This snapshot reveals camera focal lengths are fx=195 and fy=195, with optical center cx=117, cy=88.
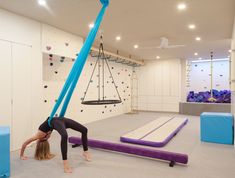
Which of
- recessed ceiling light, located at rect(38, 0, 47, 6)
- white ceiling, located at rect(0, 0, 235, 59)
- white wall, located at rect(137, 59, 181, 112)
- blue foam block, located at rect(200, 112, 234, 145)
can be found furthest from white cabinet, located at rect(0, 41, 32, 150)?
white wall, located at rect(137, 59, 181, 112)

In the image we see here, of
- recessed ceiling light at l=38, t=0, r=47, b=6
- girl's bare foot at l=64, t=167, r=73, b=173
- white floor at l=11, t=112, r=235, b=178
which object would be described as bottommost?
white floor at l=11, t=112, r=235, b=178

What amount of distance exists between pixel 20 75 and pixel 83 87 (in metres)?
2.69

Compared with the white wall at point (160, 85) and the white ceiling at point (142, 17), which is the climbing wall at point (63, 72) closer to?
the white ceiling at point (142, 17)

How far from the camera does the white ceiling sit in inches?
149

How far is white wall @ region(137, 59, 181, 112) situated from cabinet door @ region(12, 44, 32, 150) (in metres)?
7.34

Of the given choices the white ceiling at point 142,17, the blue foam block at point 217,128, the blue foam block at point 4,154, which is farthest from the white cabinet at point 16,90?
the blue foam block at point 217,128

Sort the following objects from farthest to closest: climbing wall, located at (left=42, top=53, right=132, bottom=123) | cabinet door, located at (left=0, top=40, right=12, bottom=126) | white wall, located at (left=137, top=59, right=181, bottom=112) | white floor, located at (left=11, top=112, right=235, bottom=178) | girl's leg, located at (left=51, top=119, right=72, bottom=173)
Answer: white wall, located at (left=137, top=59, right=181, bottom=112) → climbing wall, located at (left=42, top=53, right=132, bottom=123) → cabinet door, located at (left=0, top=40, right=12, bottom=126) → girl's leg, located at (left=51, top=119, right=72, bottom=173) → white floor, located at (left=11, top=112, right=235, bottom=178)

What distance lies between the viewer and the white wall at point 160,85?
10.2 metres

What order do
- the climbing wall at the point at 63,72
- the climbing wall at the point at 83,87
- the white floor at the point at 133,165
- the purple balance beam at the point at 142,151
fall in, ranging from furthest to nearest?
the climbing wall at the point at 83,87, the climbing wall at the point at 63,72, the purple balance beam at the point at 142,151, the white floor at the point at 133,165

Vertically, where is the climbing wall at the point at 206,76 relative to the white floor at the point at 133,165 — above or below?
above

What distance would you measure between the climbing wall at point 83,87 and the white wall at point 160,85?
102 cm

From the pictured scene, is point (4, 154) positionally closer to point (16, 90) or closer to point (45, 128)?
point (45, 128)

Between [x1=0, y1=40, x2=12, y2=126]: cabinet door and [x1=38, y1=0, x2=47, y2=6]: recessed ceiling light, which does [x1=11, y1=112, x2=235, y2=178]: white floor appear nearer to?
[x1=0, y1=40, x2=12, y2=126]: cabinet door

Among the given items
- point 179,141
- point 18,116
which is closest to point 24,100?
point 18,116
